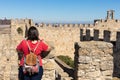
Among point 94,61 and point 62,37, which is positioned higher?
point 94,61

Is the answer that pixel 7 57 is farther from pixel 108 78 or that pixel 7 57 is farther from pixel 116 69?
pixel 116 69

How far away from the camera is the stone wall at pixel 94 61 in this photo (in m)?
9.48

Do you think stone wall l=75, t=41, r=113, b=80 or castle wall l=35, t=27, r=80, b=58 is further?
castle wall l=35, t=27, r=80, b=58

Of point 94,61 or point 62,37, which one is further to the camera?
point 62,37

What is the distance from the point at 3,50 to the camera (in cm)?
1545

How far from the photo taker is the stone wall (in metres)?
9.48

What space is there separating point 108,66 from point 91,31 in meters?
21.6

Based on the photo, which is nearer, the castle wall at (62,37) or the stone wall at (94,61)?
the stone wall at (94,61)

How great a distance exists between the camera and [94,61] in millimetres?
9516

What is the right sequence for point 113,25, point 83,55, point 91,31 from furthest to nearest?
point 113,25 → point 91,31 → point 83,55

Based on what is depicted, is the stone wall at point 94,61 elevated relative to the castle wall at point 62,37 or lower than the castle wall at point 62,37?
elevated

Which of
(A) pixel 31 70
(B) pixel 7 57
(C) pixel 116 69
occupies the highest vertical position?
(A) pixel 31 70

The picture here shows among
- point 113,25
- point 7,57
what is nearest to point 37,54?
point 7,57

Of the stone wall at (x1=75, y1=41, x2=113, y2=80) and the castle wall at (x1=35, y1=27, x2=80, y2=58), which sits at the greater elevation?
the stone wall at (x1=75, y1=41, x2=113, y2=80)
